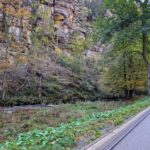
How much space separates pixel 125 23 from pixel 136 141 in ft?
72.2

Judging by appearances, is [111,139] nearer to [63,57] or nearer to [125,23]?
[125,23]

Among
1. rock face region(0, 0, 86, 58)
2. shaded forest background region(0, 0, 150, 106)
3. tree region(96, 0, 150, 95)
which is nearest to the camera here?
tree region(96, 0, 150, 95)

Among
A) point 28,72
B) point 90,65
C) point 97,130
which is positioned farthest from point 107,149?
point 90,65

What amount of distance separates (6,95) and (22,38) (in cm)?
1382

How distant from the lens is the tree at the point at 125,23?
28617 mm

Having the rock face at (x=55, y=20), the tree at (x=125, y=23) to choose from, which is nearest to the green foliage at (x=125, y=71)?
the tree at (x=125, y=23)

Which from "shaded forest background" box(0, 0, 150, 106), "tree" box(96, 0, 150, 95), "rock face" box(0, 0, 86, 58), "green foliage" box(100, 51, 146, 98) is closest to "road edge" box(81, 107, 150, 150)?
"shaded forest background" box(0, 0, 150, 106)

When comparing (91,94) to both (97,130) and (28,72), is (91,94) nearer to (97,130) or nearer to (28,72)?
(28,72)

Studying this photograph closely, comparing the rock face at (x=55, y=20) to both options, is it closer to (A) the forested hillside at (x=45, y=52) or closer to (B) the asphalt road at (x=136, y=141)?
(A) the forested hillside at (x=45, y=52)

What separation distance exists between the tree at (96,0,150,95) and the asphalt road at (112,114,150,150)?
61.8 feet

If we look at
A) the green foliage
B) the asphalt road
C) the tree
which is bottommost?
the asphalt road

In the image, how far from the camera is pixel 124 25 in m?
29.2

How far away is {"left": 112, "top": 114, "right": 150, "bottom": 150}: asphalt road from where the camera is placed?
302 inches

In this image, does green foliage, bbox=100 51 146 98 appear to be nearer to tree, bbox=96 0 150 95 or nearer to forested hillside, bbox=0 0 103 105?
tree, bbox=96 0 150 95
